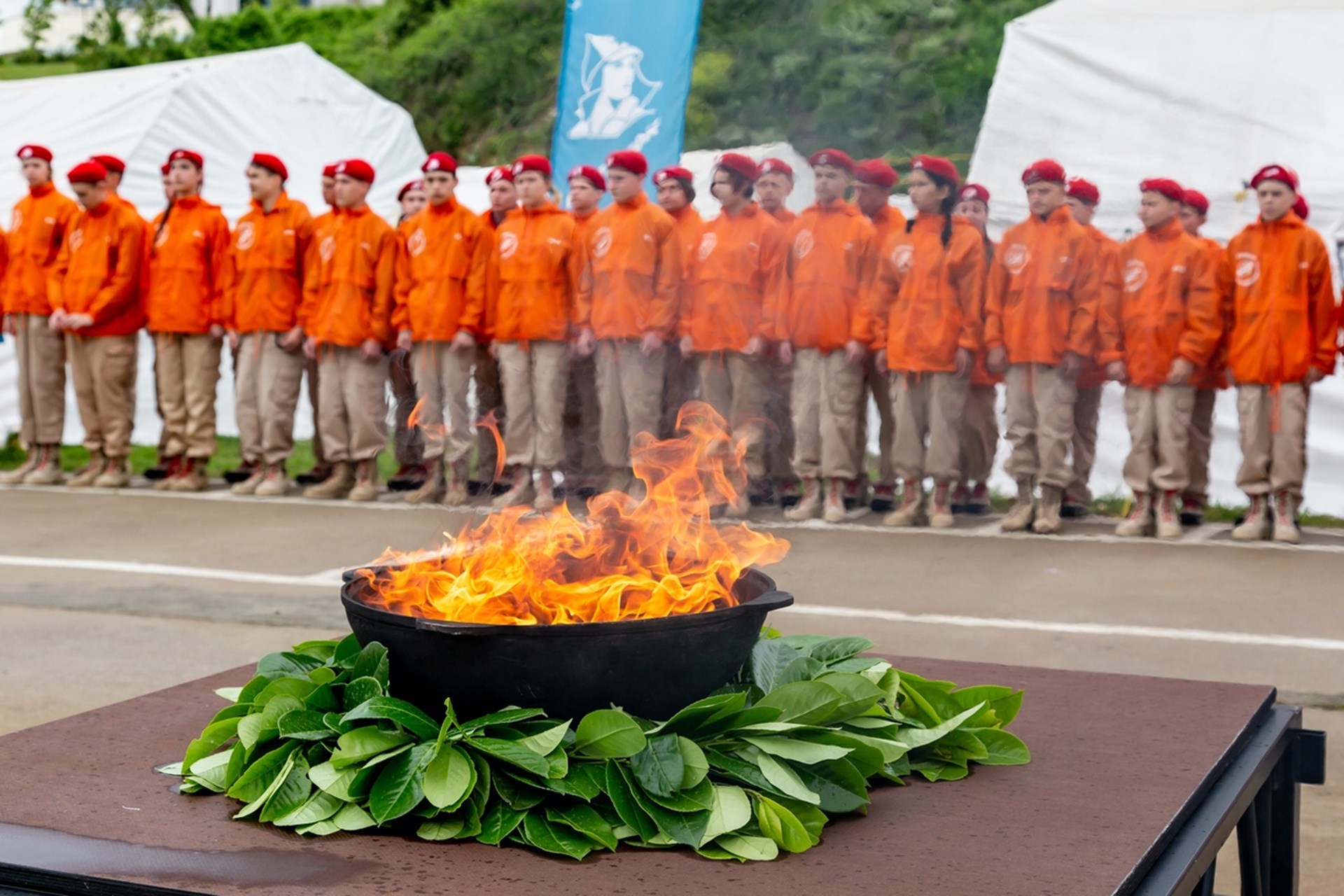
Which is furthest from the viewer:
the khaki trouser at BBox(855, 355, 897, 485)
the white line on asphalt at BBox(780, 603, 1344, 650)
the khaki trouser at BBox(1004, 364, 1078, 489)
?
the khaki trouser at BBox(855, 355, 897, 485)

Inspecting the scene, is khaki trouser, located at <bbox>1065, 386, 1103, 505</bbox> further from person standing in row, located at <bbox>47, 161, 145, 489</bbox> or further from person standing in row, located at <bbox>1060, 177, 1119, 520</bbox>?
person standing in row, located at <bbox>47, 161, 145, 489</bbox>

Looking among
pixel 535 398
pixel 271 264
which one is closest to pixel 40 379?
pixel 271 264

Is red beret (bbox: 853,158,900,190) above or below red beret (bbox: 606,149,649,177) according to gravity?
below

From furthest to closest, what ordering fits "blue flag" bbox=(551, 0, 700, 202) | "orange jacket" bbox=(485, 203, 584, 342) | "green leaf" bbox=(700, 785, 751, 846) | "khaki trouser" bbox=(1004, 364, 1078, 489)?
"blue flag" bbox=(551, 0, 700, 202), "orange jacket" bbox=(485, 203, 584, 342), "khaki trouser" bbox=(1004, 364, 1078, 489), "green leaf" bbox=(700, 785, 751, 846)

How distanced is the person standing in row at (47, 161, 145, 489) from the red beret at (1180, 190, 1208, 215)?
6.23m

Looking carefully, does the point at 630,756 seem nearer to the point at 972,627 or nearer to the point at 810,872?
the point at 810,872

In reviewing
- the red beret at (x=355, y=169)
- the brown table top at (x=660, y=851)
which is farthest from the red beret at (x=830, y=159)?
the brown table top at (x=660, y=851)

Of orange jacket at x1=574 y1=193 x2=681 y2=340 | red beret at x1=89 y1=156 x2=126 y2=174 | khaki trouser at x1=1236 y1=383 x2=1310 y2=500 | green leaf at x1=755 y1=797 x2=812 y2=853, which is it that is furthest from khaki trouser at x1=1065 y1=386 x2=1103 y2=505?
green leaf at x1=755 y1=797 x2=812 y2=853

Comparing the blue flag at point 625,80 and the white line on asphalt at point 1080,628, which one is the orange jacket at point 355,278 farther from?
the white line on asphalt at point 1080,628

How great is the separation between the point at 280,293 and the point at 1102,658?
19.4ft

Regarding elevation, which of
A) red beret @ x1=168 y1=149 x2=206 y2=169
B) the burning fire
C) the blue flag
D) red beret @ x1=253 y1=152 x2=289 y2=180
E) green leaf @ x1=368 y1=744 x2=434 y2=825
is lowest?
green leaf @ x1=368 y1=744 x2=434 y2=825

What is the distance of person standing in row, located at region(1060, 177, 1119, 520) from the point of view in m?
8.63

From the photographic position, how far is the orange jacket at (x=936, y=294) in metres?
8.34

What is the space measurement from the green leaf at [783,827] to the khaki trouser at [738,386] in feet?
21.3
